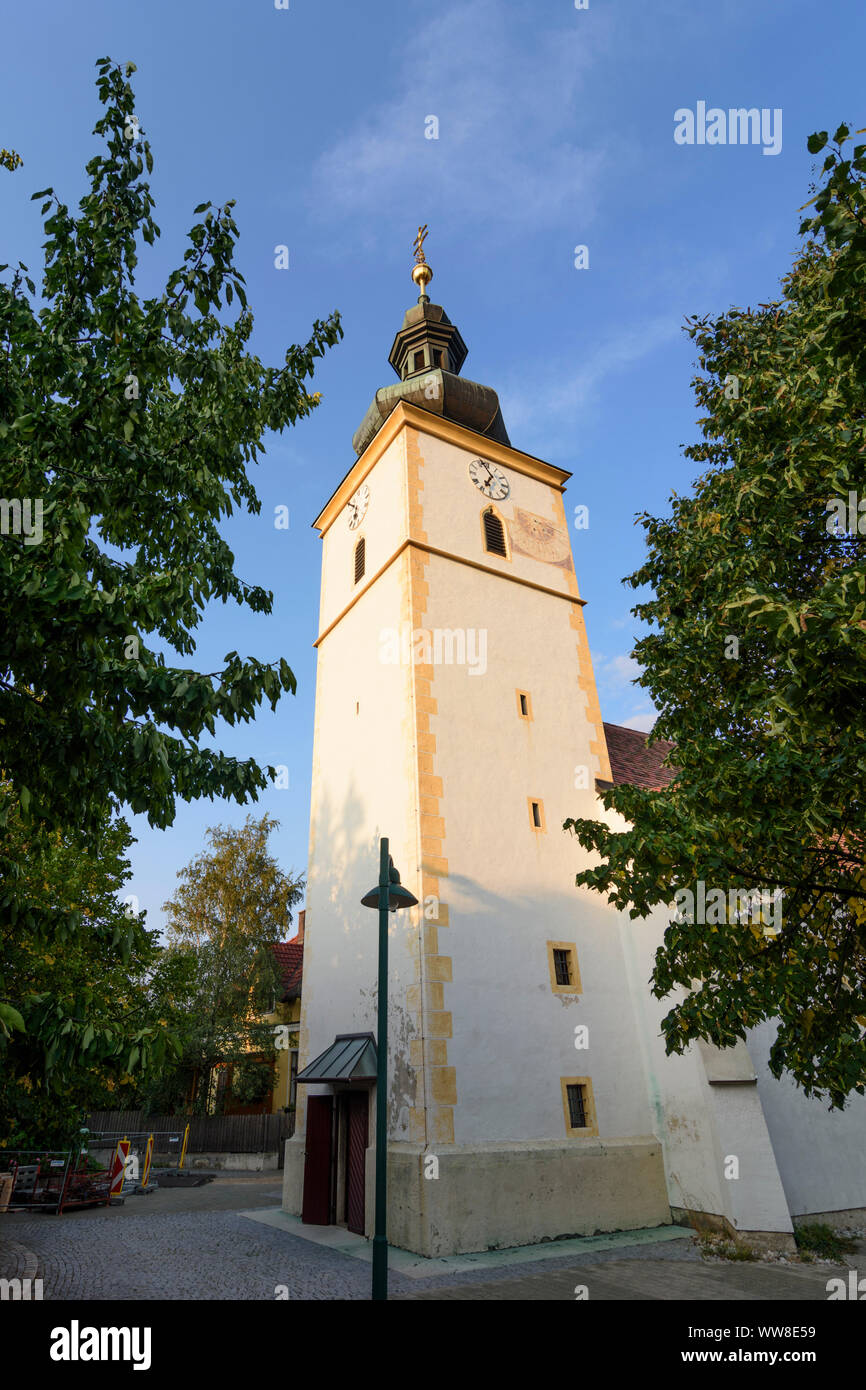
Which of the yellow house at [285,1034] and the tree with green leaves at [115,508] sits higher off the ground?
the tree with green leaves at [115,508]

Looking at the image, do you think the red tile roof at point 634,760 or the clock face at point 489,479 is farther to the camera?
the clock face at point 489,479

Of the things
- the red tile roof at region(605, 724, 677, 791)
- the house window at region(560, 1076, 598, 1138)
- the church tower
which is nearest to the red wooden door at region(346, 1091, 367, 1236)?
the church tower

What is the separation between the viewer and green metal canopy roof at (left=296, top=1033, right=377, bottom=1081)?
11.8 m

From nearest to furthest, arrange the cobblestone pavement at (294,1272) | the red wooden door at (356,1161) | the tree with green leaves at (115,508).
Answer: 1. the tree with green leaves at (115,508)
2. the cobblestone pavement at (294,1272)
3. the red wooden door at (356,1161)

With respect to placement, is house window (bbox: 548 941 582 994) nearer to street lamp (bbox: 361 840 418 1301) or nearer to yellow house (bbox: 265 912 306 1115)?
street lamp (bbox: 361 840 418 1301)

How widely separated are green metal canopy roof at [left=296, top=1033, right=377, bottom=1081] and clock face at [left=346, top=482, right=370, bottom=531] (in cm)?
1167

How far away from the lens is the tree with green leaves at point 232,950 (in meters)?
24.0

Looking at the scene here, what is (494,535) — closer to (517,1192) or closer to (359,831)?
(359,831)

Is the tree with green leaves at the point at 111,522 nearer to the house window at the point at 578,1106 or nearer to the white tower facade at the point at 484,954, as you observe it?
the white tower facade at the point at 484,954

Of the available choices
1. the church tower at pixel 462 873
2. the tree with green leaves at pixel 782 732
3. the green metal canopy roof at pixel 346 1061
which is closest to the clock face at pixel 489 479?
the church tower at pixel 462 873

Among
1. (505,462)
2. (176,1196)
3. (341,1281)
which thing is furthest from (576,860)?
(176,1196)

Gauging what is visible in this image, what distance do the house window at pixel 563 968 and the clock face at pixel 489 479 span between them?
10312mm

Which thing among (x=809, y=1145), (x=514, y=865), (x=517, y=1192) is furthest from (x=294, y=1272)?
(x=809, y=1145)

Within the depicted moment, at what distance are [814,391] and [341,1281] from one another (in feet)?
34.8
